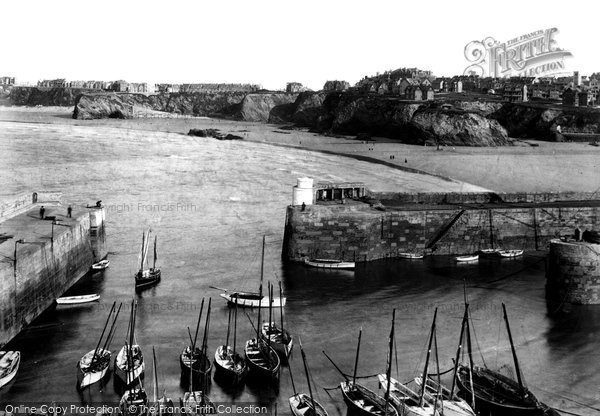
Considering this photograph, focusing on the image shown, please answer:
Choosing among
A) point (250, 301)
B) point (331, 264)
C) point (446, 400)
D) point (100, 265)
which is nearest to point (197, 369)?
point (250, 301)

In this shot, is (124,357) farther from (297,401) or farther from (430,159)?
(430,159)

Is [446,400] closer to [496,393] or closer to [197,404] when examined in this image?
[496,393]

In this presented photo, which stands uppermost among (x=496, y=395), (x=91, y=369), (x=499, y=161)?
(x=499, y=161)

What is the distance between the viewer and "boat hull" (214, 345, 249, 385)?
74.6ft

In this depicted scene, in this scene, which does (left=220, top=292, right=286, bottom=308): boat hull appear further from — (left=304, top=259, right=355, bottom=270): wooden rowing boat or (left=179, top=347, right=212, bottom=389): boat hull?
(left=304, top=259, right=355, bottom=270): wooden rowing boat

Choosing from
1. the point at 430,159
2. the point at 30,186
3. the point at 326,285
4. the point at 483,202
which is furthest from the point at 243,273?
the point at 430,159

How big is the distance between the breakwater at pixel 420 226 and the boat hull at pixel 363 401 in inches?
669

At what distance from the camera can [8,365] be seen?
74.1ft

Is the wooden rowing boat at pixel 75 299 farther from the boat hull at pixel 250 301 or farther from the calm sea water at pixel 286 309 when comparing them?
the boat hull at pixel 250 301

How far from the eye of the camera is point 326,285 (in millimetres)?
34438

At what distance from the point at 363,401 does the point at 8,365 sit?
39.5 ft

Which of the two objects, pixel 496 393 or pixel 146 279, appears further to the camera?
pixel 146 279

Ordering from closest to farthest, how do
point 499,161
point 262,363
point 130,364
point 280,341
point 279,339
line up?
point 130,364, point 262,363, point 280,341, point 279,339, point 499,161

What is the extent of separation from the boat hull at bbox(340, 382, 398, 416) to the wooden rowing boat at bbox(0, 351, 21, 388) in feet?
36.3
